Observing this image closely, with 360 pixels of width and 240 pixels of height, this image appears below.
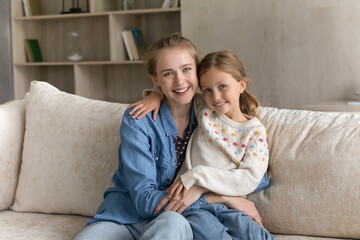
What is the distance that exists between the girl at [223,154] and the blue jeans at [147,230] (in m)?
0.08

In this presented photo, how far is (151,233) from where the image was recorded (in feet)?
4.75

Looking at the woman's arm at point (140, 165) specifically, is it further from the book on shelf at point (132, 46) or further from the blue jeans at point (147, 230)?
the book on shelf at point (132, 46)

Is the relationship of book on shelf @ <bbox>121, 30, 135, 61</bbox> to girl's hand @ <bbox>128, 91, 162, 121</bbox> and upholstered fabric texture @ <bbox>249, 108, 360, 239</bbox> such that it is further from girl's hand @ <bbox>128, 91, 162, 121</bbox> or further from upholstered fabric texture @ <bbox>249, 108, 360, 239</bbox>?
upholstered fabric texture @ <bbox>249, 108, 360, 239</bbox>

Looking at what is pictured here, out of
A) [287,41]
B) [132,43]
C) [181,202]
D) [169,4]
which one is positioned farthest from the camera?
[132,43]

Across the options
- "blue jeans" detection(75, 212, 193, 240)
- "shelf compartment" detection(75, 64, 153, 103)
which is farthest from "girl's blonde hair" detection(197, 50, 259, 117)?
"shelf compartment" detection(75, 64, 153, 103)

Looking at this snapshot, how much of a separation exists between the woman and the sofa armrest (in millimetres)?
492

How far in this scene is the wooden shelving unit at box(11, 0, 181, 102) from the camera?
4336 mm

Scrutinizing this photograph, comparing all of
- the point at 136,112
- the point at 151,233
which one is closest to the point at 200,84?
the point at 136,112

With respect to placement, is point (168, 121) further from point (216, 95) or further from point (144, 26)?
point (144, 26)

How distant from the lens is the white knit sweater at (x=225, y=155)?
162 cm

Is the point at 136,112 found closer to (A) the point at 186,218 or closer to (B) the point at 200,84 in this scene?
(B) the point at 200,84

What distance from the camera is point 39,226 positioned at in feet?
6.01

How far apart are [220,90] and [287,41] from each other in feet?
6.08

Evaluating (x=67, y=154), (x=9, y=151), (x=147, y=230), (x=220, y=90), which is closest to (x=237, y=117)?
(x=220, y=90)
